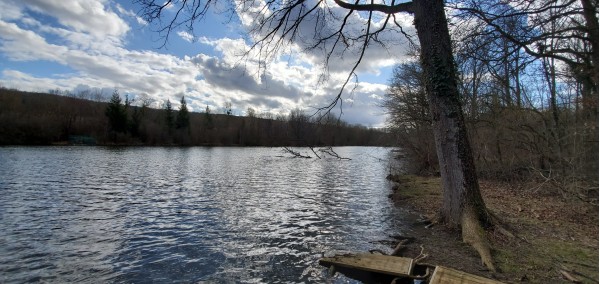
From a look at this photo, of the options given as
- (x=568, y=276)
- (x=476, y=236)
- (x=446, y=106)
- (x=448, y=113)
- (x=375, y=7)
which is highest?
(x=375, y=7)

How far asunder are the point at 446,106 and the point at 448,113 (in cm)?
18

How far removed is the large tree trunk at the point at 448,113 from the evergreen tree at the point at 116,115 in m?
85.5

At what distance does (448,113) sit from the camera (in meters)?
8.76

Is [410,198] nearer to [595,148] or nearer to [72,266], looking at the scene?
[595,148]

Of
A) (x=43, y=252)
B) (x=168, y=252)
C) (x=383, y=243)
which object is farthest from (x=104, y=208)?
(x=383, y=243)

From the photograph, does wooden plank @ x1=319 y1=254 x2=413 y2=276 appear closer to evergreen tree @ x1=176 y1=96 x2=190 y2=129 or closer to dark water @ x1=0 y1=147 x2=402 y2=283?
dark water @ x1=0 y1=147 x2=402 y2=283

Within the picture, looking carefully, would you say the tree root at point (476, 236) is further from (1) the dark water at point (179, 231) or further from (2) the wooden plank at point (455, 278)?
(1) the dark water at point (179, 231)

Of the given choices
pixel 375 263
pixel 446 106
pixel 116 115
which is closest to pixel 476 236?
pixel 375 263

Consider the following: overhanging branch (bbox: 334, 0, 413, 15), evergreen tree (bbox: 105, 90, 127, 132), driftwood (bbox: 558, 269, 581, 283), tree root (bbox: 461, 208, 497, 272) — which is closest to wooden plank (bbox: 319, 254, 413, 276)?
tree root (bbox: 461, 208, 497, 272)

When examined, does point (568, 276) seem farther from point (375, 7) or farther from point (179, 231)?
point (179, 231)

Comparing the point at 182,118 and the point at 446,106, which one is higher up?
the point at 182,118

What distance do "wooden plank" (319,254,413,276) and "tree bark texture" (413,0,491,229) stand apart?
8.74 ft

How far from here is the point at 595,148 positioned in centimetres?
1225

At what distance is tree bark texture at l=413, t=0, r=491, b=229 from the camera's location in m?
8.69
